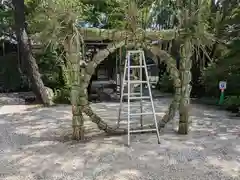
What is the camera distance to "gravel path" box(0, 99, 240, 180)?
2904 millimetres

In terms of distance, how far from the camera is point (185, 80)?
13.6 feet

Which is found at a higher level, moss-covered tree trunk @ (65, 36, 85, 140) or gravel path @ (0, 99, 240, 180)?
moss-covered tree trunk @ (65, 36, 85, 140)

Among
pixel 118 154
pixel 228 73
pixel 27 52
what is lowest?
→ pixel 118 154

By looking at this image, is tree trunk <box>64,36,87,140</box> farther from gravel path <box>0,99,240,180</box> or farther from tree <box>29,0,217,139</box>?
gravel path <box>0,99,240,180</box>

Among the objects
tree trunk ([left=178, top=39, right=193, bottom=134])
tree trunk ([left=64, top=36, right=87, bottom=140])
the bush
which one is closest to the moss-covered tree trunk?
tree trunk ([left=64, top=36, right=87, bottom=140])

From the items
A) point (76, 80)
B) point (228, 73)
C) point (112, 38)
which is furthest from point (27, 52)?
point (228, 73)

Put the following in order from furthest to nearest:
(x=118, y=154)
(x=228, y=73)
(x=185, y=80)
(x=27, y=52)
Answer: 1. (x=27, y=52)
2. (x=228, y=73)
3. (x=185, y=80)
4. (x=118, y=154)

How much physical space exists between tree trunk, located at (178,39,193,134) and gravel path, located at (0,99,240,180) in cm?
23

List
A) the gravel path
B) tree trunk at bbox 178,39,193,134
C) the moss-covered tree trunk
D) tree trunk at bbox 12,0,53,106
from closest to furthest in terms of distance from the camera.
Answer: the gravel path → the moss-covered tree trunk → tree trunk at bbox 178,39,193,134 → tree trunk at bbox 12,0,53,106

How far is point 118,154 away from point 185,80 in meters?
1.48

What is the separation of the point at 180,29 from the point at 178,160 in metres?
1.78

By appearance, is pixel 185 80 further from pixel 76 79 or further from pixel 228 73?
pixel 228 73

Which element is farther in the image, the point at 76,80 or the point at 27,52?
the point at 27,52

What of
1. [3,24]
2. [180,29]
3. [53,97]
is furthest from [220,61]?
[3,24]
